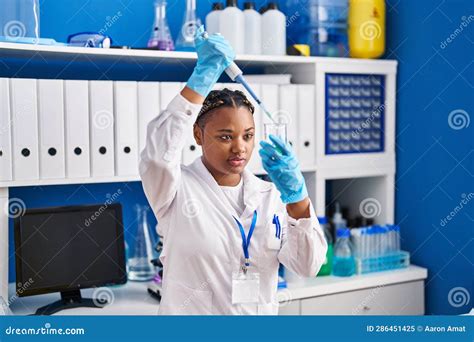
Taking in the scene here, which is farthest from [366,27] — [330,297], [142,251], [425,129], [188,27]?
[142,251]

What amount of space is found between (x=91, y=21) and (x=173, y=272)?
130cm

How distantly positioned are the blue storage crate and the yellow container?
0.11 metres

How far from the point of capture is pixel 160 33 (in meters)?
2.35

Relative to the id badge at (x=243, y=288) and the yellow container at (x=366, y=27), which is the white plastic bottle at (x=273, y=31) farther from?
the id badge at (x=243, y=288)

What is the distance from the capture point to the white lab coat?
140 cm

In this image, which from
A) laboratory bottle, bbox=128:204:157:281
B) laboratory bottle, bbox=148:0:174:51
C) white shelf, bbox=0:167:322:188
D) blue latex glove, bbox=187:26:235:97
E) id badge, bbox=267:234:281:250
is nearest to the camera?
blue latex glove, bbox=187:26:235:97

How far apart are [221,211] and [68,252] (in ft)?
2.67

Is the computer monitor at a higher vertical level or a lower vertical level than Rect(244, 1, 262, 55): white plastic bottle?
lower

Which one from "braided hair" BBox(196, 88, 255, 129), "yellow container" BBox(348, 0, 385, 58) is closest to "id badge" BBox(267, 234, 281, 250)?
"braided hair" BBox(196, 88, 255, 129)

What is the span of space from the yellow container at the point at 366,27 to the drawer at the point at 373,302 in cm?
98

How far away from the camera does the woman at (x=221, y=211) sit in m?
1.38

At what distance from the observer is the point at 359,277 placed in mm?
2422

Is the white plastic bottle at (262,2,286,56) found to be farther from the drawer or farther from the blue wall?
the drawer

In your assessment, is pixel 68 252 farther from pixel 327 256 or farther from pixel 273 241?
pixel 327 256
